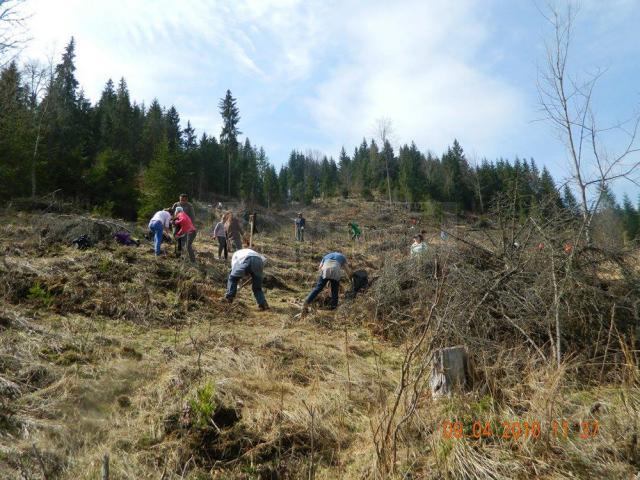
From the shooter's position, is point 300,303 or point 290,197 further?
point 290,197

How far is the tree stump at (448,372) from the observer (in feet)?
10.2

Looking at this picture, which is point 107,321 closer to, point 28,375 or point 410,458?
point 28,375

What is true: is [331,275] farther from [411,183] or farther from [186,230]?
[411,183]

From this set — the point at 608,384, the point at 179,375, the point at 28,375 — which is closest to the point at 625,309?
the point at 608,384

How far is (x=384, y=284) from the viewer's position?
650cm

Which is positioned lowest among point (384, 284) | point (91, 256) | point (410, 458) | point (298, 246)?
point (410, 458)

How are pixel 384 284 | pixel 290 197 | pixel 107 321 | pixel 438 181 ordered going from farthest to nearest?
pixel 290 197 → pixel 438 181 → pixel 384 284 → pixel 107 321

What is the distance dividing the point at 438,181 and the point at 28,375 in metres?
58.3
